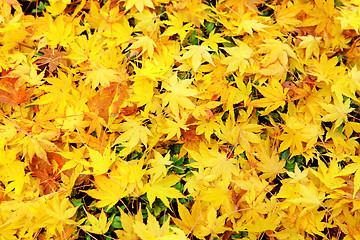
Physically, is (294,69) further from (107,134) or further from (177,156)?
(107,134)

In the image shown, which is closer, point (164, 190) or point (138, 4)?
point (164, 190)

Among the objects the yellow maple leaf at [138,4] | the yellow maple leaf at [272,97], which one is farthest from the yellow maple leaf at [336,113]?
the yellow maple leaf at [138,4]

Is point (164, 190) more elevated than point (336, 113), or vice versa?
point (336, 113)

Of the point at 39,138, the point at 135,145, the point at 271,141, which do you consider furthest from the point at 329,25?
the point at 39,138

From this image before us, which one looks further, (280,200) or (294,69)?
(294,69)

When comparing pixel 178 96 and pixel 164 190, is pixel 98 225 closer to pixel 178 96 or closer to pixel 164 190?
pixel 164 190

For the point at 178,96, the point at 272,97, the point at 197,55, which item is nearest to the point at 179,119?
the point at 178,96

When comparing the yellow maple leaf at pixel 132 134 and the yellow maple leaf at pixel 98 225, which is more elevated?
the yellow maple leaf at pixel 132 134

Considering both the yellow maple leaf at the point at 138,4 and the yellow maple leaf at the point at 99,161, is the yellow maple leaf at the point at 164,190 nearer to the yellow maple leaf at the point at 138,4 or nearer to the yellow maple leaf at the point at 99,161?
the yellow maple leaf at the point at 99,161

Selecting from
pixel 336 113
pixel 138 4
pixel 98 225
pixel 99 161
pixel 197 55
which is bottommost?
pixel 98 225
